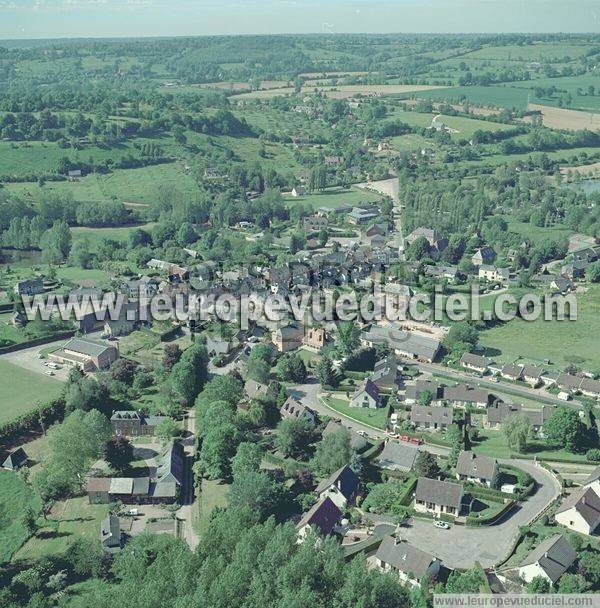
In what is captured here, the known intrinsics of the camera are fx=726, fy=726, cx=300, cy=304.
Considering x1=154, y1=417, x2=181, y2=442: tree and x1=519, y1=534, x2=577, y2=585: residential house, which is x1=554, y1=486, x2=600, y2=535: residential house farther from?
x1=154, y1=417, x2=181, y2=442: tree

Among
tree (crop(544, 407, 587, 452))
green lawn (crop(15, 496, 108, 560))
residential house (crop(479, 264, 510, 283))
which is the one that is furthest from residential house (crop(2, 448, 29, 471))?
residential house (crop(479, 264, 510, 283))

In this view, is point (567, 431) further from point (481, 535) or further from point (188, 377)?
point (188, 377)

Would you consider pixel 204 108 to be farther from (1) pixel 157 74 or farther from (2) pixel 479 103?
(1) pixel 157 74

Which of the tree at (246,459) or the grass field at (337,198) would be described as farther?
the grass field at (337,198)

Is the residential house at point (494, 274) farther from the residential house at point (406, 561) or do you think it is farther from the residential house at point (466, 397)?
the residential house at point (406, 561)

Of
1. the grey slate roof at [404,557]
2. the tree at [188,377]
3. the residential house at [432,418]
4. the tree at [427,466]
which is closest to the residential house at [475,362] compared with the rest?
the residential house at [432,418]
